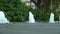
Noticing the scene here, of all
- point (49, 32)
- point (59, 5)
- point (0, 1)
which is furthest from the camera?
point (59, 5)

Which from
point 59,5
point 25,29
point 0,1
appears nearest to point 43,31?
point 25,29

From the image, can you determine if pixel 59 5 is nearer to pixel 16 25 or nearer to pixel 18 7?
pixel 18 7

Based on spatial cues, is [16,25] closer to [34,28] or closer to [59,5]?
[34,28]

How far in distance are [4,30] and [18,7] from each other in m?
2.19

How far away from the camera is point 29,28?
225 cm

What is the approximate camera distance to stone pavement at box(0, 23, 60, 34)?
7.21 ft

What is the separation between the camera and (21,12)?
14.3 ft

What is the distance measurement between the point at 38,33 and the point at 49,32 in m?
0.12

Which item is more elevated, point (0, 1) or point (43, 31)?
point (0, 1)

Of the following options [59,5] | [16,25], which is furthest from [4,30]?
[59,5]

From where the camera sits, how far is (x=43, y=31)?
2.22 metres

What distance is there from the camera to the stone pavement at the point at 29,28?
220 centimetres

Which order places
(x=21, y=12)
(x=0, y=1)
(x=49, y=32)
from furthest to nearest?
(x=21, y=12)
(x=0, y=1)
(x=49, y=32)

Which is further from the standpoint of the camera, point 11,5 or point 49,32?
point 11,5
